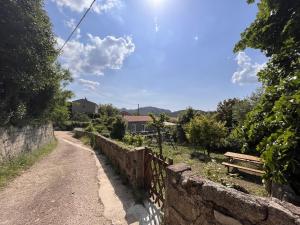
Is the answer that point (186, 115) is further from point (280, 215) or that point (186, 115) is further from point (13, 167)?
point (280, 215)

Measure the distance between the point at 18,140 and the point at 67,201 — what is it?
6.20m

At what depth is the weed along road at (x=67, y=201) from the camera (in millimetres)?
4375

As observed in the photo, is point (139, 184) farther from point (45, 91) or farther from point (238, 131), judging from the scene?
point (45, 91)

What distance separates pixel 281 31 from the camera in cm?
374

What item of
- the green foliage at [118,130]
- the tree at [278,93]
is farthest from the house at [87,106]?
the tree at [278,93]

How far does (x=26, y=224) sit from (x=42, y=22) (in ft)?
27.8

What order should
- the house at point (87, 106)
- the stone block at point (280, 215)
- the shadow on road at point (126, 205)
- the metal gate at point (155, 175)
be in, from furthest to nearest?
the house at point (87, 106)
the metal gate at point (155, 175)
the shadow on road at point (126, 205)
the stone block at point (280, 215)

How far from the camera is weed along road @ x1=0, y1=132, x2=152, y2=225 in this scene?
4375mm

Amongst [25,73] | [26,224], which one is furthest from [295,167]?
[25,73]

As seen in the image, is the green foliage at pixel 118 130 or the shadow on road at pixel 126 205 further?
the green foliage at pixel 118 130

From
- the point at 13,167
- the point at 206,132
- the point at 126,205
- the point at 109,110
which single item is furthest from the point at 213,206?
the point at 109,110

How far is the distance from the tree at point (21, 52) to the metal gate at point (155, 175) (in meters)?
6.31

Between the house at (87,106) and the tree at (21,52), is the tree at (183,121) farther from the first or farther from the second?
the house at (87,106)

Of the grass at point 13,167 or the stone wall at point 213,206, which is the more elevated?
the stone wall at point 213,206
